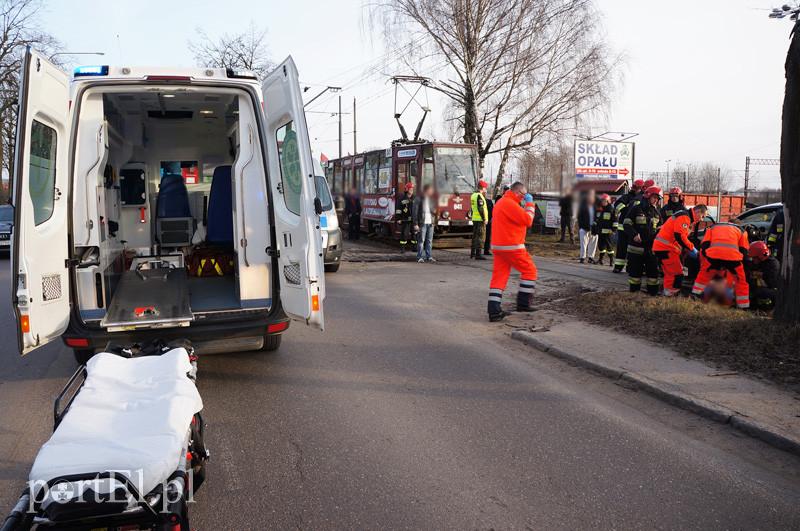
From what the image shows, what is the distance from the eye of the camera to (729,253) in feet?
26.8

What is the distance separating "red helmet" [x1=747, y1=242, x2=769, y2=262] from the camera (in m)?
8.48

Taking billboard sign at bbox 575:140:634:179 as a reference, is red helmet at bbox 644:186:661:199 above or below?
below

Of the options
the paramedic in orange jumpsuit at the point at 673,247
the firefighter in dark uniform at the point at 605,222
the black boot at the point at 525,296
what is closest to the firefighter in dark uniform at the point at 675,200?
the paramedic in orange jumpsuit at the point at 673,247

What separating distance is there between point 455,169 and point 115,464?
1618cm

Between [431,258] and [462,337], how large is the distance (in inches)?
303

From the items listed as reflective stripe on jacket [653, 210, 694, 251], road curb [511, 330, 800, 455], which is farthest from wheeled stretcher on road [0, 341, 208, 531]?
reflective stripe on jacket [653, 210, 694, 251]

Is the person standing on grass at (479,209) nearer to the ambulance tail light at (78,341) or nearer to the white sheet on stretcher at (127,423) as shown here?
the ambulance tail light at (78,341)

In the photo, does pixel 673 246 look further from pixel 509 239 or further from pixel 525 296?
pixel 509 239

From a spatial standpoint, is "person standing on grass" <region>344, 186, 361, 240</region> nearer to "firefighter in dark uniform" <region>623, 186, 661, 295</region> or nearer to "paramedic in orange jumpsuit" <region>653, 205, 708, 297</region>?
"firefighter in dark uniform" <region>623, 186, 661, 295</region>

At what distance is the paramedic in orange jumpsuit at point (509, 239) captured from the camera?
26.1 ft

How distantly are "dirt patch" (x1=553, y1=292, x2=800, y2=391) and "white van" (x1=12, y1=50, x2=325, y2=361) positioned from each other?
3.83 m

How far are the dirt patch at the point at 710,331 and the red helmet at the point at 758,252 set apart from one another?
1.19 m

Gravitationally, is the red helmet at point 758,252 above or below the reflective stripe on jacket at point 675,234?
below

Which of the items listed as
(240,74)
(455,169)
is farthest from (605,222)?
(240,74)
